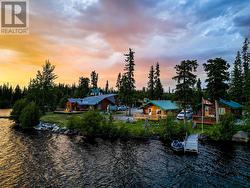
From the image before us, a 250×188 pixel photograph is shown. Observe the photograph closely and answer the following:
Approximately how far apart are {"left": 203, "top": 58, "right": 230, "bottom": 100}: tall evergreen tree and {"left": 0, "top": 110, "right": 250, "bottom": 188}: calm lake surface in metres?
15.2

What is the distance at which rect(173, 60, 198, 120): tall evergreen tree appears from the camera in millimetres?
49719

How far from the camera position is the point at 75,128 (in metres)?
50.5

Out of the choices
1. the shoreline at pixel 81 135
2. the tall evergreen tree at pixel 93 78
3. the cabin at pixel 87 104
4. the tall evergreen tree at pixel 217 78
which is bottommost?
the shoreline at pixel 81 135

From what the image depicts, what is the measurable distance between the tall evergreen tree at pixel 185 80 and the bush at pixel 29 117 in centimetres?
3435

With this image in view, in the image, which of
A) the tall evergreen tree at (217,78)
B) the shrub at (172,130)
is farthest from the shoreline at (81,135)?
the tall evergreen tree at (217,78)

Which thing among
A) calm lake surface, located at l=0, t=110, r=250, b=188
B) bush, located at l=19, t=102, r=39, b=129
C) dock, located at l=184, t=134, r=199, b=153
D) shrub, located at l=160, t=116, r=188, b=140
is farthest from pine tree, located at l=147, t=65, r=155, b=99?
dock, located at l=184, t=134, r=199, b=153

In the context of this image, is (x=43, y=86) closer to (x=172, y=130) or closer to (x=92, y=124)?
(x=92, y=124)

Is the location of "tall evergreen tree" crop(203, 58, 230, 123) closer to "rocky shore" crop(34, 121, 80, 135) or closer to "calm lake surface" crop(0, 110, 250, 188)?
"calm lake surface" crop(0, 110, 250, 188)

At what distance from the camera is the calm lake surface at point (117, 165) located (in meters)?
23.8

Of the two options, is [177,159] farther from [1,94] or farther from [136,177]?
[1,94]

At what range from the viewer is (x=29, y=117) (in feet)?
190

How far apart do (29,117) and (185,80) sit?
122 feet

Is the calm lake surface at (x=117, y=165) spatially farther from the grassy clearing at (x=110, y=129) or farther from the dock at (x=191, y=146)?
the grassy clearing at (x=110, y=129)

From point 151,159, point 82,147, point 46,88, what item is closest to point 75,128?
point 82,147
